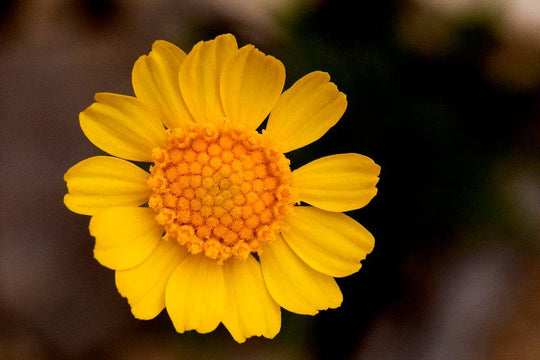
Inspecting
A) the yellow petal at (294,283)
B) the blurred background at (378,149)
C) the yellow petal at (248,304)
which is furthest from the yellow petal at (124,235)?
the blurred background at (378,149)

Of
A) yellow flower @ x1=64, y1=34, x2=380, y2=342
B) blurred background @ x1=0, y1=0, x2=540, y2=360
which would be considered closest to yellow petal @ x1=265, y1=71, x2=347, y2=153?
yellow flower @ x1=64, y1=34, x2=380, y2=342

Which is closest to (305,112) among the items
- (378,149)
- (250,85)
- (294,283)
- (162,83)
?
(250,85)

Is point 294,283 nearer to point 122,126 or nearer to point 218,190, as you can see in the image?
point 218,190

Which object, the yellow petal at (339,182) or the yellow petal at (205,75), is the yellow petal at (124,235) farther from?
the yellow petal at (339,182)

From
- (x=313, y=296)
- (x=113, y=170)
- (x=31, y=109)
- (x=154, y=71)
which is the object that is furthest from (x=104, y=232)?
(x=31, y=109)

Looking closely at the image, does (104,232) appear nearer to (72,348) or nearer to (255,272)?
(255,272)
